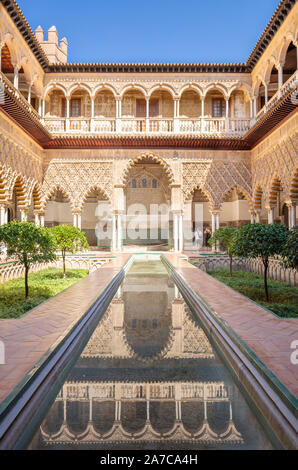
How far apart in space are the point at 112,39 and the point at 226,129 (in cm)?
704

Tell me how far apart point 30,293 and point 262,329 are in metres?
4.85

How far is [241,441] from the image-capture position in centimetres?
187

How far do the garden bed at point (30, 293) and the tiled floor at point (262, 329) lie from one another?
308cm

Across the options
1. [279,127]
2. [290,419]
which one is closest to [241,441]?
[290,419]

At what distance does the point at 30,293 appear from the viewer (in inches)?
254

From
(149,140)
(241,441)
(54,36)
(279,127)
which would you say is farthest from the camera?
(54,36)

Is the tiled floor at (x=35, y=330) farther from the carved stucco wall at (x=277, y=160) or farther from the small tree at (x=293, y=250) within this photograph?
the carved stucco wall at (x=277, y=160)

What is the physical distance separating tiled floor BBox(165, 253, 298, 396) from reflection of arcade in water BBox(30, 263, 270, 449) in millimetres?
393

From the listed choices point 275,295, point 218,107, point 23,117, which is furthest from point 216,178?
point 275,295

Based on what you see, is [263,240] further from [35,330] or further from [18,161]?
[18,161]

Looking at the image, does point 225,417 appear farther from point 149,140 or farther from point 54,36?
point 54,36

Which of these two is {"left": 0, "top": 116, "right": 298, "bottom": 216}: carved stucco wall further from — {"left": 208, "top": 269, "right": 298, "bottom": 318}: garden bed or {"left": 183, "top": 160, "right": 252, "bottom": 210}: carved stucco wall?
{"left": 208, "top": 269, "right": 298, "bottom": 318}: garden bed

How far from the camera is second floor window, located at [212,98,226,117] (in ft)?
51.8

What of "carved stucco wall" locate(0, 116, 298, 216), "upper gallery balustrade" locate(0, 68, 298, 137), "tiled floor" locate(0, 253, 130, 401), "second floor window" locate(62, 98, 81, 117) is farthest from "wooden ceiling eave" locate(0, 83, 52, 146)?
"tiled floor" locate(0, 253, 130, 401)
